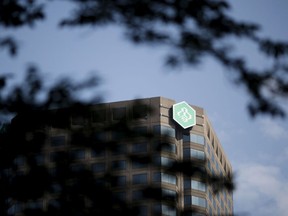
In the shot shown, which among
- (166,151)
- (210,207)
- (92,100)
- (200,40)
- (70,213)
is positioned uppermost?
(210,207)

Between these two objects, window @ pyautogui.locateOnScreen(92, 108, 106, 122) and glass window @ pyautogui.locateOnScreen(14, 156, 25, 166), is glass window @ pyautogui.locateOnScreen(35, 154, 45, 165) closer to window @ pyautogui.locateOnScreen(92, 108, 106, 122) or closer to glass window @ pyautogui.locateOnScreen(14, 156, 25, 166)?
glass window @ pyautogui.locateOnScreen(14, 156, 25, 166)

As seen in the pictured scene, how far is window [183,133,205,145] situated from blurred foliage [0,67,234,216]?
92.8 metres

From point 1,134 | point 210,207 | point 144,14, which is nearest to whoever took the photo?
point 1,134

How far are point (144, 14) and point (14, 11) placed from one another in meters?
1.49

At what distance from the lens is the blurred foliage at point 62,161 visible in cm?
763

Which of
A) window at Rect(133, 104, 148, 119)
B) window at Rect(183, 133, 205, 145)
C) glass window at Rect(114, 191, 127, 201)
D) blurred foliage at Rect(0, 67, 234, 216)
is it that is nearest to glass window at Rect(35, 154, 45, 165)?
blurred foliage at Rect(0, 67, 234, 216)

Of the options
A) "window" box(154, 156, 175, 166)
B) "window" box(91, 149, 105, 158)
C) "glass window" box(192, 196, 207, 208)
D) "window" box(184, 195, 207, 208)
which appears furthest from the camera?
"glass window" box(192, 196, 207, 208)

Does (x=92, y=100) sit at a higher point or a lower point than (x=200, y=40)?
lower

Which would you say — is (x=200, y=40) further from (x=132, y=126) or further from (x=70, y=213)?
(x=70, y=213)

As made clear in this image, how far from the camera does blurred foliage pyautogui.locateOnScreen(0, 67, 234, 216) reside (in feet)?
25.0

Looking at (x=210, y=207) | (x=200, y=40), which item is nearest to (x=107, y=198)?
(x=200, y=40)

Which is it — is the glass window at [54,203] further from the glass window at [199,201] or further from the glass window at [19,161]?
the glass window at [199,201]

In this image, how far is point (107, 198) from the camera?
25.1 ft

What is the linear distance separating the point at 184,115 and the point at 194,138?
319 cm
